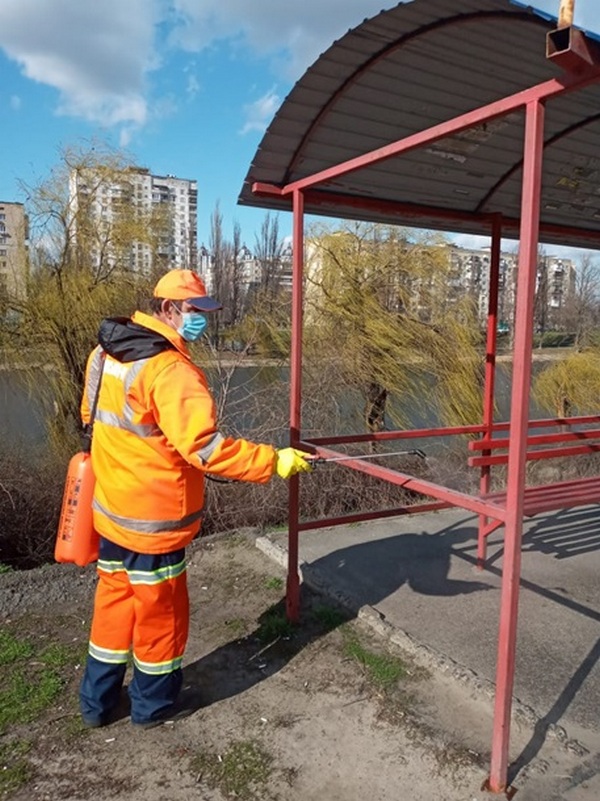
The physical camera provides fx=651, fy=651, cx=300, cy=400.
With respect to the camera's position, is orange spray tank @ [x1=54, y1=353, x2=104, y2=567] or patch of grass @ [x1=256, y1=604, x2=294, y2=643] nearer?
orange spray tank @ [x1=54, y1=353, x2=104, y2=567]

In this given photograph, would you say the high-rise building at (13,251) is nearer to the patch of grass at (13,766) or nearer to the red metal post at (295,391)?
the red metal post at (295,391)

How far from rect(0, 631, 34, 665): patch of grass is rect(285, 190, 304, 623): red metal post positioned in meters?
1.38

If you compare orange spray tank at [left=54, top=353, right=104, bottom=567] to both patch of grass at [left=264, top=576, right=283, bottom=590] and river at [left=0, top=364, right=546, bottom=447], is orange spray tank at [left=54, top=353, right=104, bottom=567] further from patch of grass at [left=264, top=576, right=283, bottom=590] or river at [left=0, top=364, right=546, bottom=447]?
river at [left=0, top=364, right=546, bottom=447]

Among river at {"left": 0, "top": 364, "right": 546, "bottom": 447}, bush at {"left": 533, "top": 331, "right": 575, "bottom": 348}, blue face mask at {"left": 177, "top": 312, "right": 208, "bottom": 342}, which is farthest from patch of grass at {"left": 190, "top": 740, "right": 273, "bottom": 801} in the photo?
bush at {"left": 533, "top": 331, "right": 575, "bottom": 348}

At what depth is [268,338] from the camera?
356 inches

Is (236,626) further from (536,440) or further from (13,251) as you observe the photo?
(13,251)

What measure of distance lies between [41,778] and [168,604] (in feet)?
2.42

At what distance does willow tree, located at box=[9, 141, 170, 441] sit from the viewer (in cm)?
811

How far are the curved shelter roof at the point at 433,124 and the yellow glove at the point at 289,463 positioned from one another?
142cm

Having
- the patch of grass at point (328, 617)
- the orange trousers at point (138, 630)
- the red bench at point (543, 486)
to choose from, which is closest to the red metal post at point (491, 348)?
A: the red bench at point (543, 486)

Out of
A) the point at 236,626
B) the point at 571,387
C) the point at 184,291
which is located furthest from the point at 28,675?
the point at 571,387

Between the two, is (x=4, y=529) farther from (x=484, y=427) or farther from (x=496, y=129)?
(x=496, y=129)

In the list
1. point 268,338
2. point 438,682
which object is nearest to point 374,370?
point 268,338

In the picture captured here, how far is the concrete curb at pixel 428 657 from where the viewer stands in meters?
2.60
